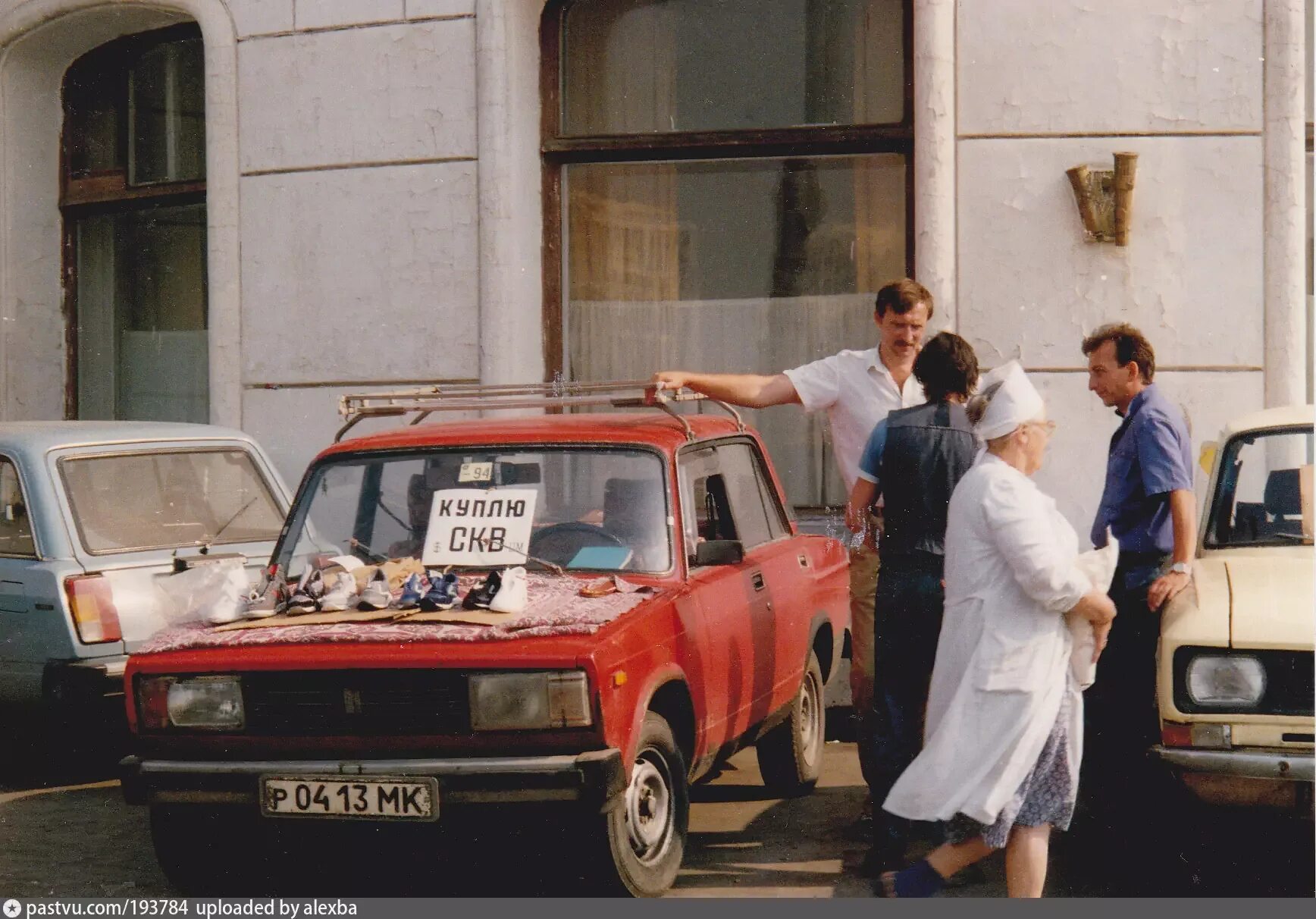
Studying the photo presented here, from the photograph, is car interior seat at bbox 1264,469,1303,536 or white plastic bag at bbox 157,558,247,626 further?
car interior seat at bbox 1264,469,1303,536

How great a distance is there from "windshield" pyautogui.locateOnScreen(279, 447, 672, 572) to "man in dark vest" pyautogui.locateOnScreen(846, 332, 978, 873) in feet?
2.66

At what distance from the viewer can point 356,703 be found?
4973mm

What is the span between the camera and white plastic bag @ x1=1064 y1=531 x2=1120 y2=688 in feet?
15.0

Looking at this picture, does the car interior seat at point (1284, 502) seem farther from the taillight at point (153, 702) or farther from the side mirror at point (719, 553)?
the taillight at point (153, 702)

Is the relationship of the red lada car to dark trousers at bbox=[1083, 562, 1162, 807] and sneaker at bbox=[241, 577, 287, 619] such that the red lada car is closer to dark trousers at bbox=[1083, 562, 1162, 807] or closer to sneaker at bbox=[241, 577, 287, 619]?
sneaker at bbox=[241, 577, 287, 619]

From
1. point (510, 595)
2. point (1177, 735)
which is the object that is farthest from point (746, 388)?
point (1177, 735)

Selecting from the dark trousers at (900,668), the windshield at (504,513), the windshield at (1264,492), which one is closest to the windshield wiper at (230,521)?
the windshield at (504,513)

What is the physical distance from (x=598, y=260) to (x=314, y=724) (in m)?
6.76

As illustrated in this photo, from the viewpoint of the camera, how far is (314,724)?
5031 mm

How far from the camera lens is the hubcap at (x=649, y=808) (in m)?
5.10

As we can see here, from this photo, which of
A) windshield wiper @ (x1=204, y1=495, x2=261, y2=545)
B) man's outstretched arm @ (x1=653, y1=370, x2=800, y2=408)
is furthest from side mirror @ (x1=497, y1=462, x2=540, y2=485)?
windshield wiper @ (x1=204, y1=495, x2=261, y2=545)

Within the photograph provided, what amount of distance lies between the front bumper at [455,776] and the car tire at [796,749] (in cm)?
202
